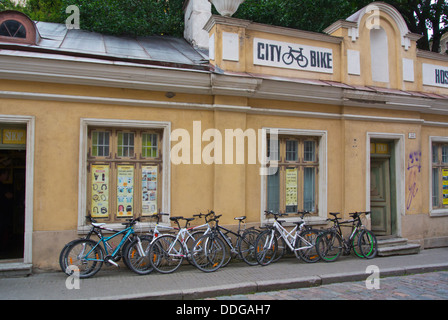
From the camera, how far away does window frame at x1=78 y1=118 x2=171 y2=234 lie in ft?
23.6

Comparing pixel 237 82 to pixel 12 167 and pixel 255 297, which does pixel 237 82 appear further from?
pixel 12 167

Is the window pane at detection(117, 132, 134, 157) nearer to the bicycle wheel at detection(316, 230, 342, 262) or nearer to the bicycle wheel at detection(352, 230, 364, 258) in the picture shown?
the bicycle wheel at detection(316, 230, 342, 262)

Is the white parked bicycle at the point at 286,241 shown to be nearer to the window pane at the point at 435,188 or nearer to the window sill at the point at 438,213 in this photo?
the window sill at the point at 438,213

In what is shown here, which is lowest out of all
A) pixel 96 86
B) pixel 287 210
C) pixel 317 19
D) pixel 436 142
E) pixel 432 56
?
pixel 287 210

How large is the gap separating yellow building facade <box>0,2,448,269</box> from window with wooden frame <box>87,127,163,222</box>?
2 cm

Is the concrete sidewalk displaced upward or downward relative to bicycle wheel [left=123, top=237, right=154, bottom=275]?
downward

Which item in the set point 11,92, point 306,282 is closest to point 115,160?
point 11,92

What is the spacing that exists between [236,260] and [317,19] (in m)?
10.1

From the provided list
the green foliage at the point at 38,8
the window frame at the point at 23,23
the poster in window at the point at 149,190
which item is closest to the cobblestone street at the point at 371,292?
→ the poster in window at the point at 149,190

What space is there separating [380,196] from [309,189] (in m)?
2.40

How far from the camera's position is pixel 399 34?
1011 cm

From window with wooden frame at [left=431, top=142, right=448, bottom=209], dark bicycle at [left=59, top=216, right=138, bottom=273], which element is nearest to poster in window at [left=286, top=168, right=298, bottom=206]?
dark bicycle at [left=59, top=216, right=138, bottom=273]

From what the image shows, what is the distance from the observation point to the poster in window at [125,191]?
769cm

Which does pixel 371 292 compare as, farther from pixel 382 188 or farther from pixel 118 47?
pixel 118 47
